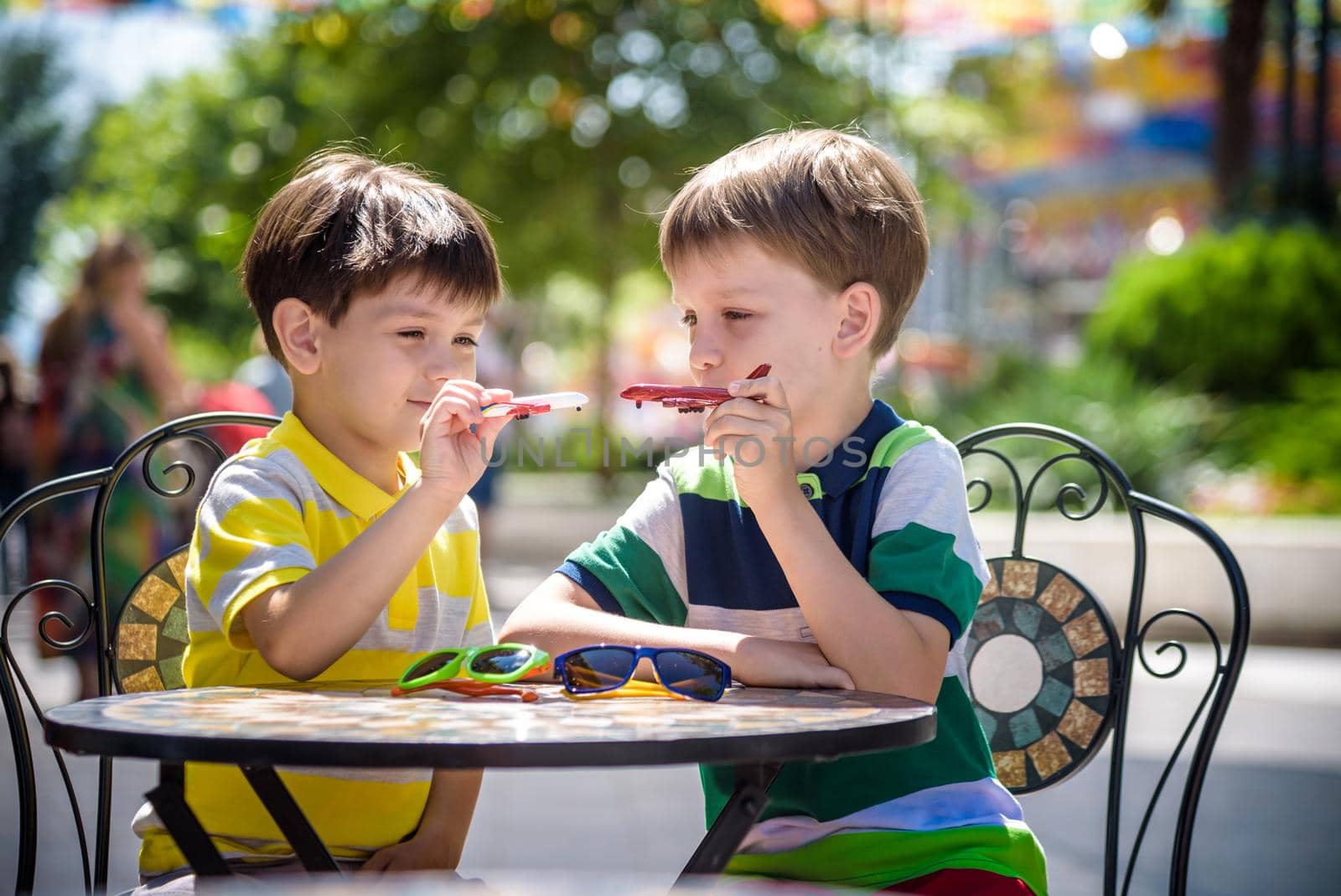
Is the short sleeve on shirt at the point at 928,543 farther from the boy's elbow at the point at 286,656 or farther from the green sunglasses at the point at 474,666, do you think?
the boy's elbow at the point at 286,656

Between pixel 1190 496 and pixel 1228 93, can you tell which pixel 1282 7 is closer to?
pixel 1228 93

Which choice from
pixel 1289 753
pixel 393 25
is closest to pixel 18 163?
pixel 393 25

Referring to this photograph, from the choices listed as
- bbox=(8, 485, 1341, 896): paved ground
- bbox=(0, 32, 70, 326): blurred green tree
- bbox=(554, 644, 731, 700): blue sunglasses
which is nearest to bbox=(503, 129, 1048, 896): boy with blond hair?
bbox=(554, 644, 731, 700): blue sunglasses

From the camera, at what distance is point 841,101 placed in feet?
35.1

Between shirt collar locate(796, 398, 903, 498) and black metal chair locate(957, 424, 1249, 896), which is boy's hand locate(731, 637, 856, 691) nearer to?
shirt collar locate(796, 398, 903, 498)

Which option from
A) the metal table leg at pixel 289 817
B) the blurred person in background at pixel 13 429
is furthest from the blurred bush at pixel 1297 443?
the metal table leg at pixel 289 817

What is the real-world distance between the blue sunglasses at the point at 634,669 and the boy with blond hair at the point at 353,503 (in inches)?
10.9

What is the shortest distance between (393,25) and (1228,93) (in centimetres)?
717

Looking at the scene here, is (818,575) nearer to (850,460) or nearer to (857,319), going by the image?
(850,460)

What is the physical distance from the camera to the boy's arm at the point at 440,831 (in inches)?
74.5

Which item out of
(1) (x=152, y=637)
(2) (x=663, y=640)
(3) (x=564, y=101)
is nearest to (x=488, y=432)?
(2) (x=663, y=640)

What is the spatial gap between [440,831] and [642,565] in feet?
1.50

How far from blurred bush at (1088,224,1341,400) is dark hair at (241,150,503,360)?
9.26 m

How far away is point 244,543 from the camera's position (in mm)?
1786
